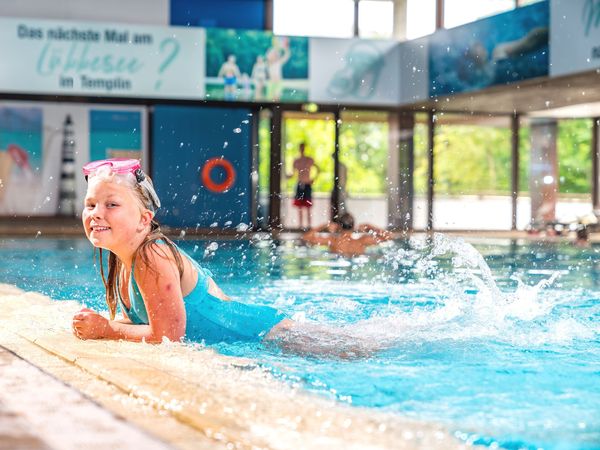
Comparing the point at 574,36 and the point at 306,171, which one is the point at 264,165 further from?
the point at 574,36

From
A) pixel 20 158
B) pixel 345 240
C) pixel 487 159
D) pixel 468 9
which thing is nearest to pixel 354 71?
pixel 468 9

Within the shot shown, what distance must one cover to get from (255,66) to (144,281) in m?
13.7

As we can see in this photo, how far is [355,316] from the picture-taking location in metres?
5.95

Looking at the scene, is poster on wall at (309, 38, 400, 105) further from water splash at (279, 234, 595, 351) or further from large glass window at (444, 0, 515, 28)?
water splash at (279, 234, 595, 351)

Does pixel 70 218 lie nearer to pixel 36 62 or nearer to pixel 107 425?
pixel 36 62

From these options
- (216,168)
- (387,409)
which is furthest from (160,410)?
(216,168)

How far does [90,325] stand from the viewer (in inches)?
148

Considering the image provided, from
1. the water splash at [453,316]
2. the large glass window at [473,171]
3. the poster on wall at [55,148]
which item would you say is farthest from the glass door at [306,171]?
the water splash at [453,316]

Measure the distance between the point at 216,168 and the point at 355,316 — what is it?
39.9 feet

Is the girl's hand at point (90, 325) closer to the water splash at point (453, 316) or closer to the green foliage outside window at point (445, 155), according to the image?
the water splash at point (453, 316)

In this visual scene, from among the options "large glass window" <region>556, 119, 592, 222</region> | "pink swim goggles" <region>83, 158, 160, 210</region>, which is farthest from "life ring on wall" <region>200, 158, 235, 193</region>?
"pink swim goggles" <region>83, 158, 160, 210</region>

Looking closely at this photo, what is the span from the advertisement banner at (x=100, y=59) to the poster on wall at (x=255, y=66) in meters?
0.25

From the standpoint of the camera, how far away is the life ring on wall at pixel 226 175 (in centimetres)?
1762

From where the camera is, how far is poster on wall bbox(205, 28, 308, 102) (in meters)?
16.9
